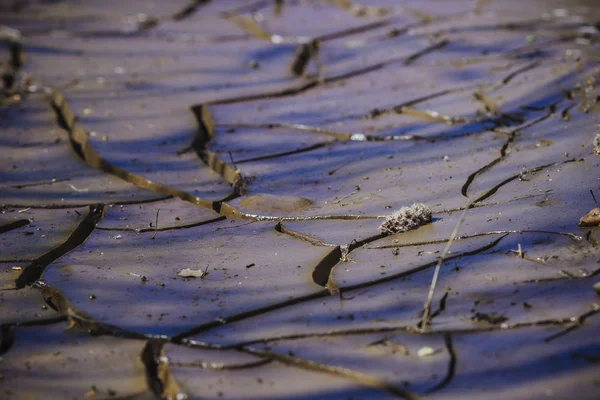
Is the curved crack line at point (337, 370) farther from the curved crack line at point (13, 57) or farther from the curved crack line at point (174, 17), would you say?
the curved crack line at point (174, 17)

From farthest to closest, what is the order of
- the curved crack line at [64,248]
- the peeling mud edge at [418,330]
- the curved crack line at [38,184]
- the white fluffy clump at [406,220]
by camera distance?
the curved crack line at [38,184] < the white fluffy clump at [406,220] < the curved crack line at [64,248] < the peeling mud edge at [418,330]

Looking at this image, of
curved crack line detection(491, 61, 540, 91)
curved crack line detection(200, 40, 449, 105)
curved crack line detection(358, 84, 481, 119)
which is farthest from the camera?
curved crack line detection(200, 40, 449, 105)

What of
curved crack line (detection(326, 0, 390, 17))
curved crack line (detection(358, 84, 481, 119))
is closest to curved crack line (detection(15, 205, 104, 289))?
curved crack line (detection(358, 84, 481, 119))

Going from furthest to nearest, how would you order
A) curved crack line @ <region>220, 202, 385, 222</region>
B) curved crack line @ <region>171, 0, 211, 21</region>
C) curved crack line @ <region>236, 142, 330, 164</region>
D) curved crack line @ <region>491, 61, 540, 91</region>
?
1. curved crack line @ <region>171, 0, 211, 21</region>
2. curved crack line @ <region>491, 61, 540, 91</region>
3. curved crack line @ <region>236, 142, 330, 164</region>
4. curved crack line @ <region>220, 202, 385, 222</region>

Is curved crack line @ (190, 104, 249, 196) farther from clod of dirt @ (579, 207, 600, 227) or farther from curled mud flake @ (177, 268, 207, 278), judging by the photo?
clod of dirt @ (579, 207, 600, 227)

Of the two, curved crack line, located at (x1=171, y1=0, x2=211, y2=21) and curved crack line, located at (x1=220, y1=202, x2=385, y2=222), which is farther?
curved crack line, located at (x1=171, y1=0, x2=211, y2=21)

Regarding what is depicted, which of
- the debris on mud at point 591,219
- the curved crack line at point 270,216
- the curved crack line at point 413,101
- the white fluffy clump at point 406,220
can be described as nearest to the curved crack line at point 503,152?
the white fluffy clump at point 406,220
